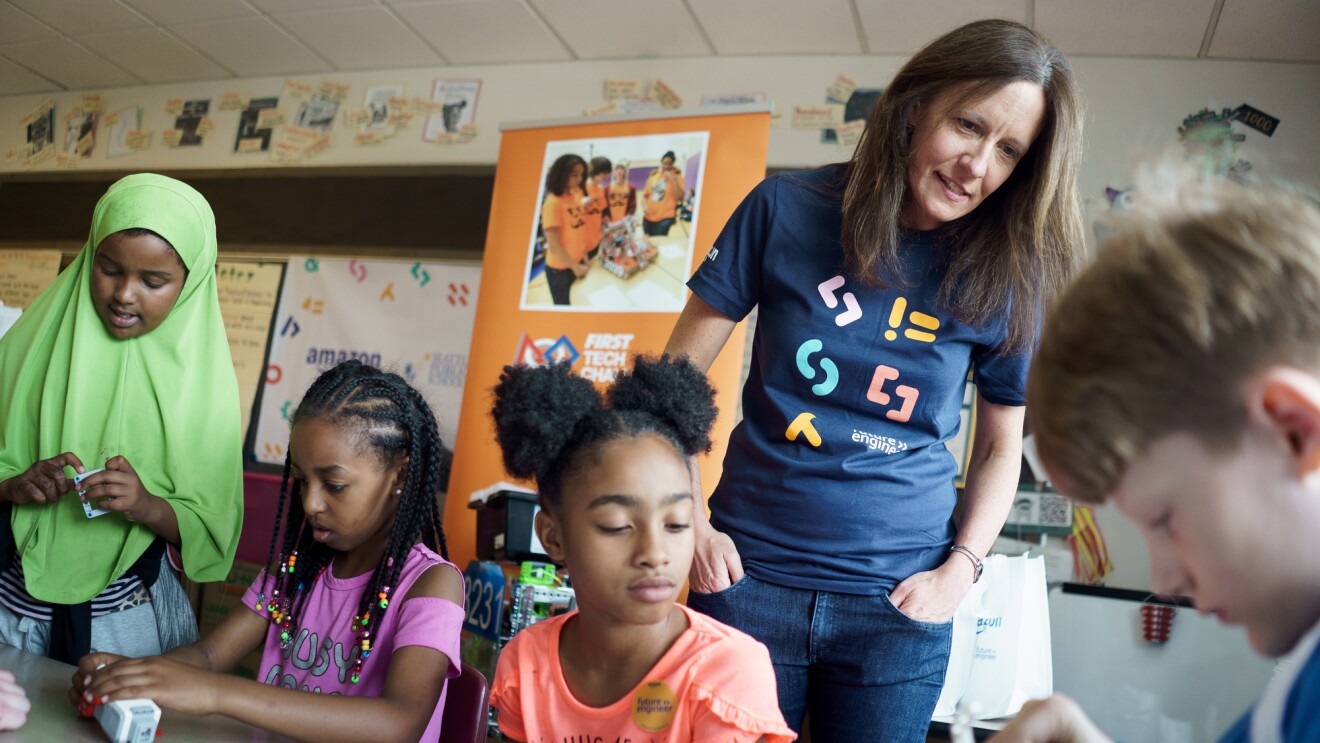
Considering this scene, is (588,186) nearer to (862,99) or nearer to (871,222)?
(862,99)

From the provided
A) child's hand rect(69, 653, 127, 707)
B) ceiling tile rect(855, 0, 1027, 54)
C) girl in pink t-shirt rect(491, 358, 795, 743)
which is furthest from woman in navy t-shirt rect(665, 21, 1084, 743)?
ceiling tile rect(855, 0, 1027, 54)

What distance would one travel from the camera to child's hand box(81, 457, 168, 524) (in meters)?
1.57

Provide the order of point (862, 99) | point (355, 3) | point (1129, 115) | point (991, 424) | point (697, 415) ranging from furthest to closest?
point (355, 3)
point (862, 99)
point (1129, 115)
point (991, 424)
point (697, 415)

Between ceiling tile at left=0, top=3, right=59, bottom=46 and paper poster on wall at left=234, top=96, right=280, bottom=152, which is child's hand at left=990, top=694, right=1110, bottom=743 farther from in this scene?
ceiling tile at left=0, top=3, right=59, bottom=46

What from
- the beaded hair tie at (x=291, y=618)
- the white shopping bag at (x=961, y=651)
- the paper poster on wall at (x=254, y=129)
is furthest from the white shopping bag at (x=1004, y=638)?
the paper poster on wall at (x=254, y=129)

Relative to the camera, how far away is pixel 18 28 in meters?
4.97

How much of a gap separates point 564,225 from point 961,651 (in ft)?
6.86

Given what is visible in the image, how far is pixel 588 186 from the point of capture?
342cm

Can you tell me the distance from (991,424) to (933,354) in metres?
0.19

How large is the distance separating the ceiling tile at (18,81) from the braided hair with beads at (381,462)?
17.0ft

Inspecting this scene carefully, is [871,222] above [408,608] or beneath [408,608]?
above

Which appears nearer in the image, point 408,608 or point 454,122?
point 408,608

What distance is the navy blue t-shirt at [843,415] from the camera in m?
1.24

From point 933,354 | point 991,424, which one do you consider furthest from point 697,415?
point 991,424
